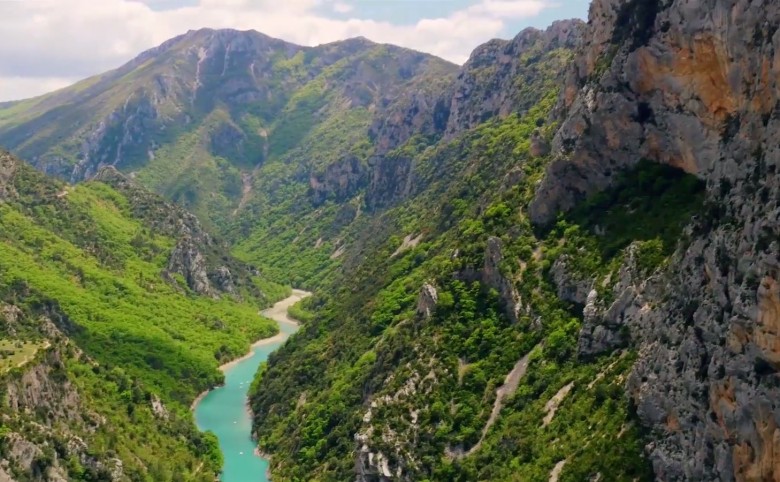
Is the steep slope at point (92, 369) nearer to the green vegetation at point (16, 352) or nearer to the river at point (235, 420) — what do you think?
the green vegetation at point (16, 352)

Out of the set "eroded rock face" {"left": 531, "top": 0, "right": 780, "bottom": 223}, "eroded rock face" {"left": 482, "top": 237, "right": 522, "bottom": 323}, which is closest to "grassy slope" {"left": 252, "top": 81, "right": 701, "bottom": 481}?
"eroded rock face" {"left": 482, "top": 237, "right": 522, "bottom": 323}

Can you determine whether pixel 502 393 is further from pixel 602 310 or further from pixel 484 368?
pixel 602 310

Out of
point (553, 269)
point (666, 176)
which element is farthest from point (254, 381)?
point (666, 176)

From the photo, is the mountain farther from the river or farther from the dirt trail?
the river

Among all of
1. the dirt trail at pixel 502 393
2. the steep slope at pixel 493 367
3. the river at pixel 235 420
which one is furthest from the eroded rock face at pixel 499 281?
the river at pixel 235 420

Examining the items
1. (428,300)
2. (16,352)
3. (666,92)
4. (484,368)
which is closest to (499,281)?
(428,300)

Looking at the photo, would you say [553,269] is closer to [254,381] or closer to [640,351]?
[640,351]
